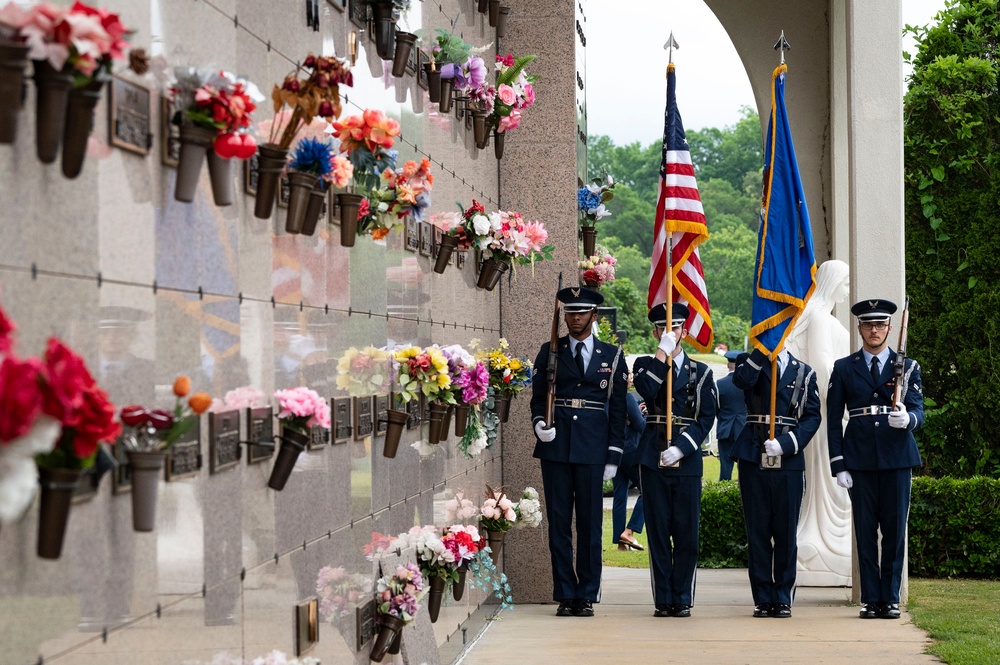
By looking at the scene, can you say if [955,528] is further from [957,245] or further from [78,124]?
[78,124]

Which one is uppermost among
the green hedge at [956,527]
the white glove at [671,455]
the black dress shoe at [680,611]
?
the white glove at [671,455]

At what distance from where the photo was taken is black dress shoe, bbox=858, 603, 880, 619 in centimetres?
822

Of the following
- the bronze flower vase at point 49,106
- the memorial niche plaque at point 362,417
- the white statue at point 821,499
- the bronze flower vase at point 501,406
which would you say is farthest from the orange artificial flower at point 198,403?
the white statue at point 821,499

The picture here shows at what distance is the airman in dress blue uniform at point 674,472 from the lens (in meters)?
8.36

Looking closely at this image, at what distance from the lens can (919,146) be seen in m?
11.9

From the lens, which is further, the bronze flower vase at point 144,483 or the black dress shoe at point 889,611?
the black dress shoe at point 889,611

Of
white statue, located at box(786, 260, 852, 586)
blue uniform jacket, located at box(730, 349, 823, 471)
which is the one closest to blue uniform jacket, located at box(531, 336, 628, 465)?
blue uniform jacket, located at box(730, 349, 823, 471)

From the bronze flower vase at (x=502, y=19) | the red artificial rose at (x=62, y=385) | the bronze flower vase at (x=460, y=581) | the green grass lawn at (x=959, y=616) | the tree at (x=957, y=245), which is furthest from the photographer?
the tree at (x=957, y=245)

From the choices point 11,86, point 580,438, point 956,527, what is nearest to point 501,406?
point 580,438

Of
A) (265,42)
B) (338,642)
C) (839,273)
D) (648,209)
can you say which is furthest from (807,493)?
(648,209)

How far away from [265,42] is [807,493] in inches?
272

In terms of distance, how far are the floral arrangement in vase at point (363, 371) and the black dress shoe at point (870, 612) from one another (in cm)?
410

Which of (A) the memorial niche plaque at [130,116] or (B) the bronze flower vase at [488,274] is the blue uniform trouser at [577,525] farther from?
(A) the memorial niche plaque at [130,116]

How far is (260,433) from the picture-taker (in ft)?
12.7
